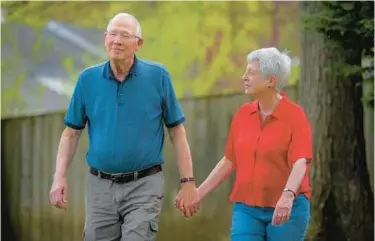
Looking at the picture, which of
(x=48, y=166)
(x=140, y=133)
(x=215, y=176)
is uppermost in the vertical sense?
(x=140, y=133)

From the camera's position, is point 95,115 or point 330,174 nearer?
point 95,115

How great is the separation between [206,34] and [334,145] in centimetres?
139

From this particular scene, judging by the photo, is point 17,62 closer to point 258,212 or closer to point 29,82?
A: point 29,82

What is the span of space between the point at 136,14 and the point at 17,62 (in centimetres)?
110

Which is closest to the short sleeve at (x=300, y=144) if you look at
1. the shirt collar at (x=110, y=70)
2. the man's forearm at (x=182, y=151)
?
the man's forearm at (x=182, y=151)

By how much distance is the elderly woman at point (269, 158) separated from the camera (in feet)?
12.3

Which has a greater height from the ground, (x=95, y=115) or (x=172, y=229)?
(x=95, y=115)

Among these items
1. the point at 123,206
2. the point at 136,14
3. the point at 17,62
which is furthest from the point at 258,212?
the point at 17,62

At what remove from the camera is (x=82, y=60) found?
6613mm

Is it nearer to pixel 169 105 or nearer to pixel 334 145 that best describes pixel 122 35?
pixel 169 105

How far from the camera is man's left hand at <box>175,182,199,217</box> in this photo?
155 inches

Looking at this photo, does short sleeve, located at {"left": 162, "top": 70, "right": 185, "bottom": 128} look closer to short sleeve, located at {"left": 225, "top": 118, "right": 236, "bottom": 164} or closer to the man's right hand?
short sleeve, located at {"left": 225, "top": 118, "right": 236, "bottom": 164}

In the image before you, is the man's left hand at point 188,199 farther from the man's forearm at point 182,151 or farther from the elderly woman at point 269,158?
the elderly woman at point 269,158

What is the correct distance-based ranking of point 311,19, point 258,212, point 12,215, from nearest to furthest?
point 258,212
point 311,19
point 12,215
